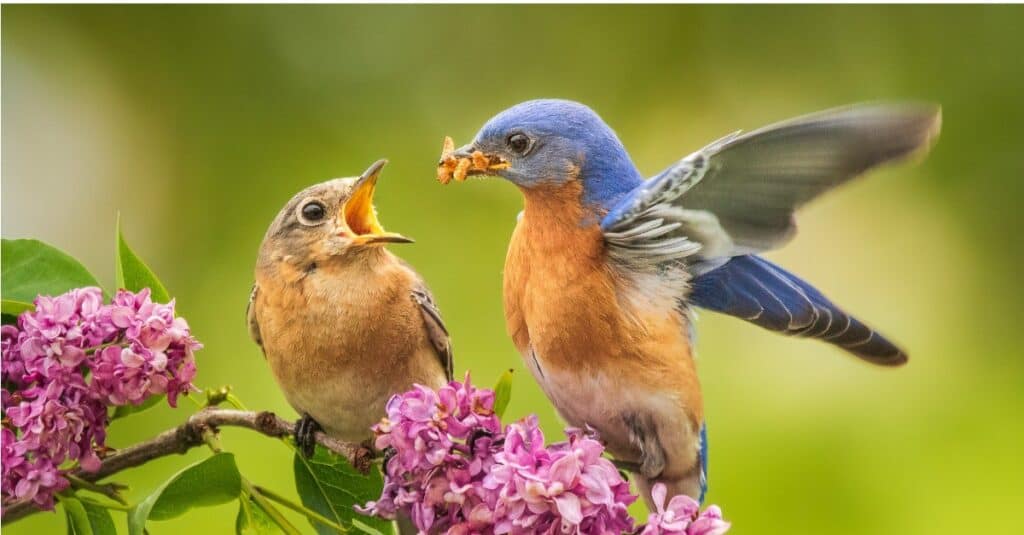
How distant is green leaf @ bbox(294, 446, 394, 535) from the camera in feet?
8.03

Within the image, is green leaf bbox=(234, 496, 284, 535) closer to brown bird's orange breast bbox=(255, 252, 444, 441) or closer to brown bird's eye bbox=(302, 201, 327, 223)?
brown bird's orange breast bbox=(255, 252, 444, 441)

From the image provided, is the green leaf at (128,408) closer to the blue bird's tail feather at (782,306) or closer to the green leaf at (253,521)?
the green leaf at (253,521)

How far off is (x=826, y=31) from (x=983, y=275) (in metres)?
1.49

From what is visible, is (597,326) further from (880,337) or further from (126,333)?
(126,333)

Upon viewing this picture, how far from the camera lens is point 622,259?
8.11ft

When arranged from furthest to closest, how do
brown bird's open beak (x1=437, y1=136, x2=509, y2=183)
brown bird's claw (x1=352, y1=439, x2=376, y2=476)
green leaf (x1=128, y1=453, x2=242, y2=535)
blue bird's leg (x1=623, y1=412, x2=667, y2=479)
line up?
blue bird's leg (x1=623, y1=412, x2=667, y2=479)
brown bird's open beak (x1=437, y1=136, x2=509, y2=183)
brown bird's claw (x1=352, y1=439, x2=376, y2=476)
green leaf (x1=128, y1=453, x2=242, y2=535)

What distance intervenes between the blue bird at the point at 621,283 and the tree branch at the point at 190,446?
483 millimetres

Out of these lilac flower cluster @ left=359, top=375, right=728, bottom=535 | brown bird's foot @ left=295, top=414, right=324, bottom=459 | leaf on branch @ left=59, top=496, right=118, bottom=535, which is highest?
lilac flower cluster @ left=359, top=375, right=728, bottom=535

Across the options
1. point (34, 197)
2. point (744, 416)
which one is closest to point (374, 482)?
point (744, 416)

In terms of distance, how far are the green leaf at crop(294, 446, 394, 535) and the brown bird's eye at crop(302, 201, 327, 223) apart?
57 centimetres

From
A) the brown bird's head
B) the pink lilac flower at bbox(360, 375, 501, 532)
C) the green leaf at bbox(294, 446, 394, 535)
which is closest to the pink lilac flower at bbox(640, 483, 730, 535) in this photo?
the pink lilac flower at bbox(360, 375, 501, 532)

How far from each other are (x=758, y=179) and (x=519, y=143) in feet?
1.78

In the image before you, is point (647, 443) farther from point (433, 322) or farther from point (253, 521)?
point (253, 521)

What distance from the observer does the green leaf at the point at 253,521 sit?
2.27 metres
